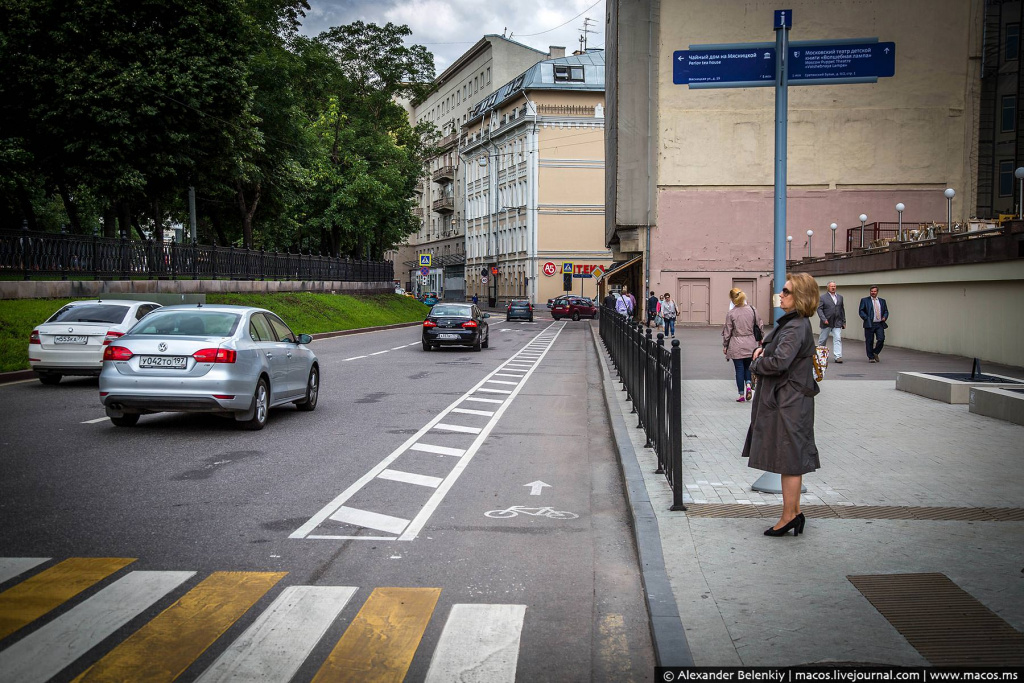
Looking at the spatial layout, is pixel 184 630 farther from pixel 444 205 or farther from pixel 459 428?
pixel 444 205

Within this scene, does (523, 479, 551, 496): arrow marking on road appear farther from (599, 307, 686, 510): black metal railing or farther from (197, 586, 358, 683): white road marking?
(197, 586, 358, 683): white road marking

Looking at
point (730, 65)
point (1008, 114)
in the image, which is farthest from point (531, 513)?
point (1008, 114)

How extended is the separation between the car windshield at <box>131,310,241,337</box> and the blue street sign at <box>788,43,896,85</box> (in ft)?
23.3

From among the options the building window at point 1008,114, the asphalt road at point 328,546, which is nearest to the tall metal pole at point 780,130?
the asphalt road at point 328,546

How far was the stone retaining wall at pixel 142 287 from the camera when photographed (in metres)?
23.0

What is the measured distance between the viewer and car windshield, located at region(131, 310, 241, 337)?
37.1ft

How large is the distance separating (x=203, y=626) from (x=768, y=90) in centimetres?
4769

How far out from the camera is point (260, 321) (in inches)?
484

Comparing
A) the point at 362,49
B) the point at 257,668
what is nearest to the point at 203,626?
the point at 257,668

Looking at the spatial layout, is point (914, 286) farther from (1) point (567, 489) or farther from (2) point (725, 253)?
(1) point (567, 489)

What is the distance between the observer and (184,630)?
15.2 feet

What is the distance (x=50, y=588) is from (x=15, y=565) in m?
0.61

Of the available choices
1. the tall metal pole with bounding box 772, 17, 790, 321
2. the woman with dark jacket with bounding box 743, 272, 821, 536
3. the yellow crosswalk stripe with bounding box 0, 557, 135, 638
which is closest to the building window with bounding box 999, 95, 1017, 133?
the tall metal pole with bounding box 772, 17, 790, 321

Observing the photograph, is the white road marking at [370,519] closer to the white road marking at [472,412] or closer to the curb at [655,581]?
the curb at [655,581]
